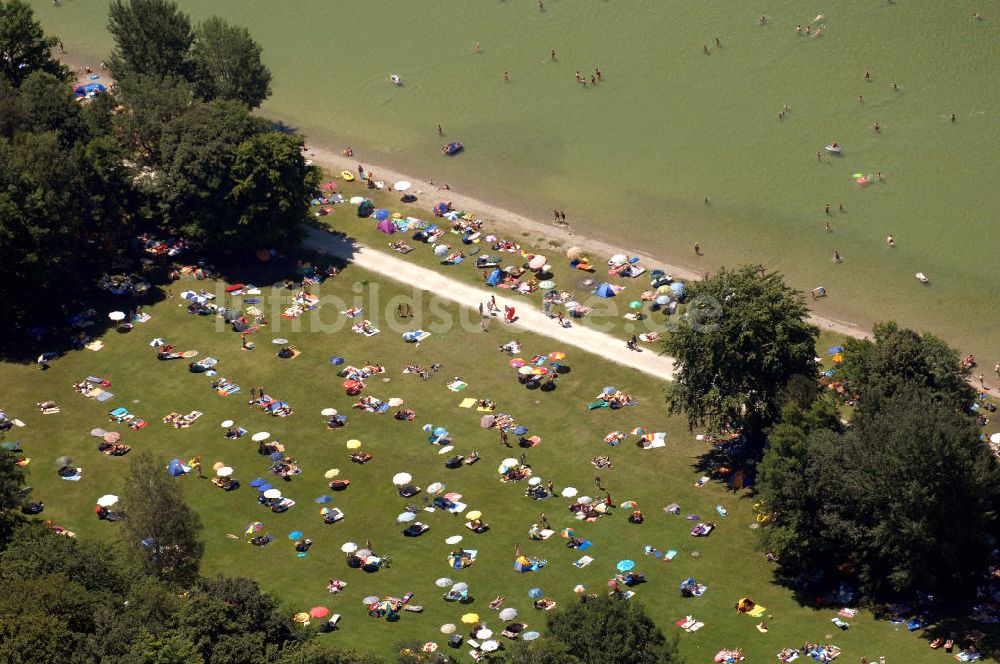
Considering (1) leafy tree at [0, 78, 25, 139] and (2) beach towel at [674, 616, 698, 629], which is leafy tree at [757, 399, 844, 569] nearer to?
(2) beach towel at [674, 616, 698, 629]

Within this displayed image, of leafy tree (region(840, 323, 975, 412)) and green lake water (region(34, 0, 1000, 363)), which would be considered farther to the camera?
green lake water (region(34, 0, 1000, 363))

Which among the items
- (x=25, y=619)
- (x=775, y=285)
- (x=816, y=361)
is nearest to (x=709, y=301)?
(x=775, y=285)

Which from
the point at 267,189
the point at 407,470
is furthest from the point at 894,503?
the point at 267,189

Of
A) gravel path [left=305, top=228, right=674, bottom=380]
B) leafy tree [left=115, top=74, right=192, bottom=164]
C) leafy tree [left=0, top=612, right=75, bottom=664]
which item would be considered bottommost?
leafy tree [left=0, top=612, right=75, bottom=664]

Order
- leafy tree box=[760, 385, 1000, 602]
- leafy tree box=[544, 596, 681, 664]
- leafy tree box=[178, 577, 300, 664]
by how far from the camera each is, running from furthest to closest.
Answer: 1. leafy tree box=[760, 385, 1000, 602]
2. leafy tree box=[178, 577, 300, 664]
3. leafy tree box=[544, 596, 681, 664]

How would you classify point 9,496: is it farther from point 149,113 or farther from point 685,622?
point 149,113

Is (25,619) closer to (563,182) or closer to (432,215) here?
(432,215)

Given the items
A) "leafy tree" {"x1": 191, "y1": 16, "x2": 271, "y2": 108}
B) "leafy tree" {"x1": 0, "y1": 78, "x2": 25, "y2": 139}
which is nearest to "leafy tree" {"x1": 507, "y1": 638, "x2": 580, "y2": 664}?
"leafy tree" {"x1": 0, "y1": 78, "x2": 25, "y2": 139}
